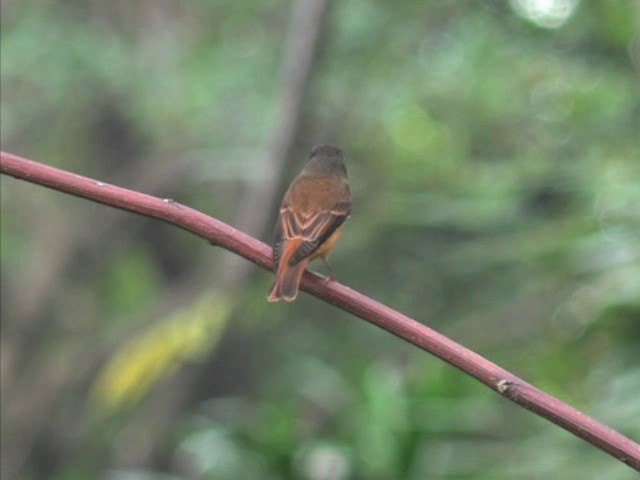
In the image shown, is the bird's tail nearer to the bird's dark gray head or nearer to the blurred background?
the bird's dark gray head

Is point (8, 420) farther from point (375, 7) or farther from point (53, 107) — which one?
point (375, 7)

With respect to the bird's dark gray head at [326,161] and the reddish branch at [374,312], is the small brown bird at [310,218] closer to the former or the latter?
the bird's dark gray head at [326,161]

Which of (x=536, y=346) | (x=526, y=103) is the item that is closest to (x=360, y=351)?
(x=526, y=103)

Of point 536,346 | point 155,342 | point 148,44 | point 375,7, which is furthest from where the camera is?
point 148,44

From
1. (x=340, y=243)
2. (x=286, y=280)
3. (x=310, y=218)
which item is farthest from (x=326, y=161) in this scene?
(x=340, y=243)

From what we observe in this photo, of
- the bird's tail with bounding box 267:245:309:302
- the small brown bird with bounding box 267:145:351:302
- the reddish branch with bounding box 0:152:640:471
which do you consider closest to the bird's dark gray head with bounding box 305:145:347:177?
the small brown bird with bounding box 267:145:351:302

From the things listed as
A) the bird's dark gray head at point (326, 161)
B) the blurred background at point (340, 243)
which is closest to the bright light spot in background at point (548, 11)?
the blurred background at point (340, 243)
